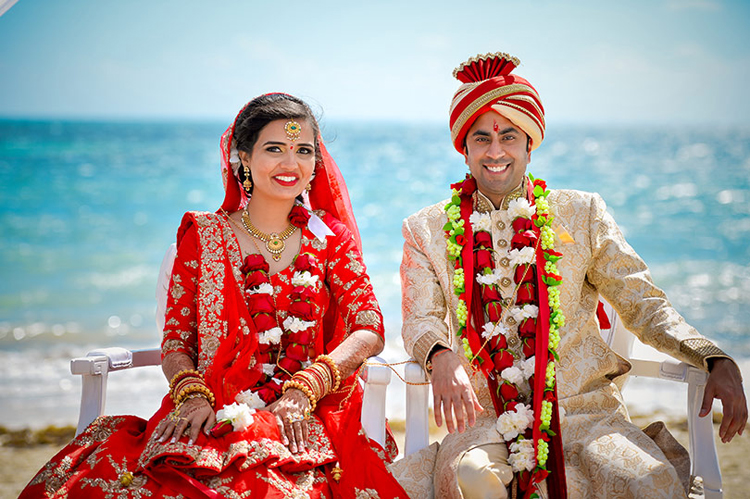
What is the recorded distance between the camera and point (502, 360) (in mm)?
3215

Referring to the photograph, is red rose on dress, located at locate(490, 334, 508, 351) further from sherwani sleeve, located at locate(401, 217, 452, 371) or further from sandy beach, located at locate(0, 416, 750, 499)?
sandy beach, located at locate(0, 416, 750, 499)

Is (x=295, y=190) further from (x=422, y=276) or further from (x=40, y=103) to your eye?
(x=40, y=103)

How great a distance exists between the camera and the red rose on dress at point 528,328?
323 centimetres

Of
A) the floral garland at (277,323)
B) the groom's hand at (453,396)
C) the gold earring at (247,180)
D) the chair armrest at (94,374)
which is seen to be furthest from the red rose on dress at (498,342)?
the chair armrest at (94,374)

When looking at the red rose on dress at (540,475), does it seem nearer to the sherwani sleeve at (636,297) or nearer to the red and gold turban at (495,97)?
the sherwani sleeve at (636,297)

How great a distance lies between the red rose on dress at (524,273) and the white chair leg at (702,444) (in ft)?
2.51

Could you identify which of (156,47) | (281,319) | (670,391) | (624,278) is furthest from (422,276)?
(156,47)

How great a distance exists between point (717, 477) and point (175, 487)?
212cm

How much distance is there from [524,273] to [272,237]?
1.13m

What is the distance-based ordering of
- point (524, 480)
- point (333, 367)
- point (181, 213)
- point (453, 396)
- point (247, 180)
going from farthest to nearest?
point (181, 213) → point (247, 180) → point (333, 367) → point (524, 480) → point (453, 396)

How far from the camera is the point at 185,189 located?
19.3 m

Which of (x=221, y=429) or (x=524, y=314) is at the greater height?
(x=524, y=314)

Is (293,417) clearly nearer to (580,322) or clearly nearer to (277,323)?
(277,323)

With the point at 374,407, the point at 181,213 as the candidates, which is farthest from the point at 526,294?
the point at 181,213
